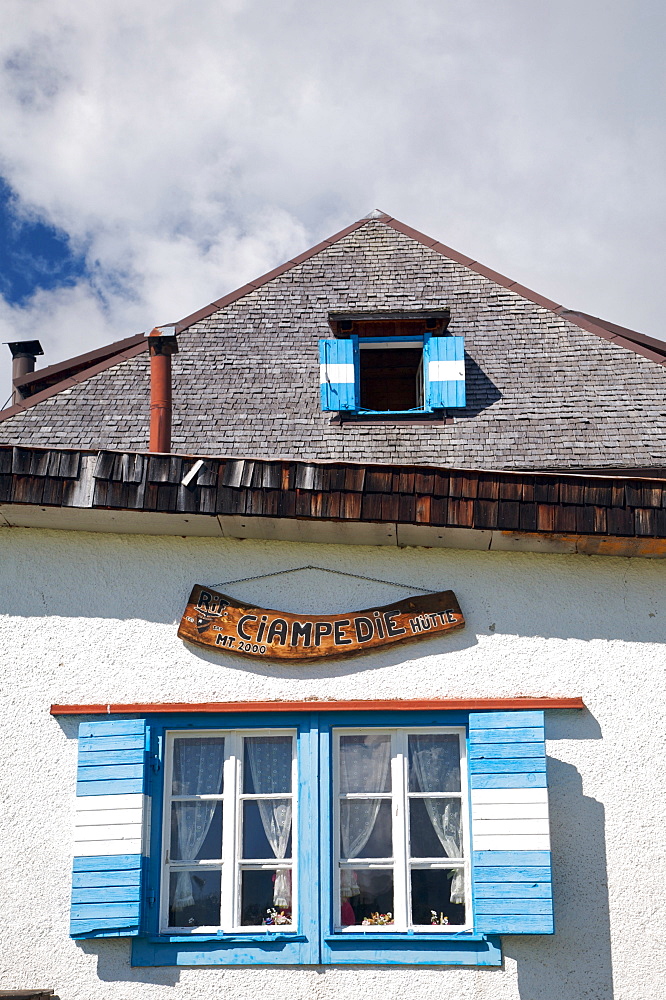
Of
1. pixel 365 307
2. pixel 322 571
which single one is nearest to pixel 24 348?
pixel 365 307

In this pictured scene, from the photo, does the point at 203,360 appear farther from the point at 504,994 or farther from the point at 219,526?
the point at 504,994

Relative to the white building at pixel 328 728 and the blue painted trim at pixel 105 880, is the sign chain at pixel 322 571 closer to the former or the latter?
the white building at pixel 328 728

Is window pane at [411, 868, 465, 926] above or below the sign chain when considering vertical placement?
below

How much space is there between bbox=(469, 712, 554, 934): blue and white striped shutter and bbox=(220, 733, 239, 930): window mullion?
1196 mm

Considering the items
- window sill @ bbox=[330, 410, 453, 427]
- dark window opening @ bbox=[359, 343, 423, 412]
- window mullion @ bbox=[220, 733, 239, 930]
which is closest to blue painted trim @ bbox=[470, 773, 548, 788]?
window mullion @ bbox=[220, 733, 239, 930]

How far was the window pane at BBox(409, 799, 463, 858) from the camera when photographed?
5.59m

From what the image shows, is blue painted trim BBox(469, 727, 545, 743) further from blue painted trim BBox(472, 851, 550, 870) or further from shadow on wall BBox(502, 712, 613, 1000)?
blue painted trim BBox(472, 851, 550, 870)

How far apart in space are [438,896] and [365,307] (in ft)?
23.9

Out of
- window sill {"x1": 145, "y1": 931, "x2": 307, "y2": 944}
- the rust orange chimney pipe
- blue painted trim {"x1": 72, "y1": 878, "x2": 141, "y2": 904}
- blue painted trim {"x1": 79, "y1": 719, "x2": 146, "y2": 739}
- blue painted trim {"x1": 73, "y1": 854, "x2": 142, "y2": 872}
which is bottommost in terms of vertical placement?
window sill {"x1": 145, "y1": 931, "x2": 307, "y2": 944}

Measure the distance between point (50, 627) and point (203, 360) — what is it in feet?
18.8

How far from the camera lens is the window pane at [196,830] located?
5.60 metres

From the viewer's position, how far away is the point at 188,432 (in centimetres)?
1032

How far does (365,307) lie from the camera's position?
1162 centimetres

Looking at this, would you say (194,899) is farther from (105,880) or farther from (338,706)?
(338,706)
